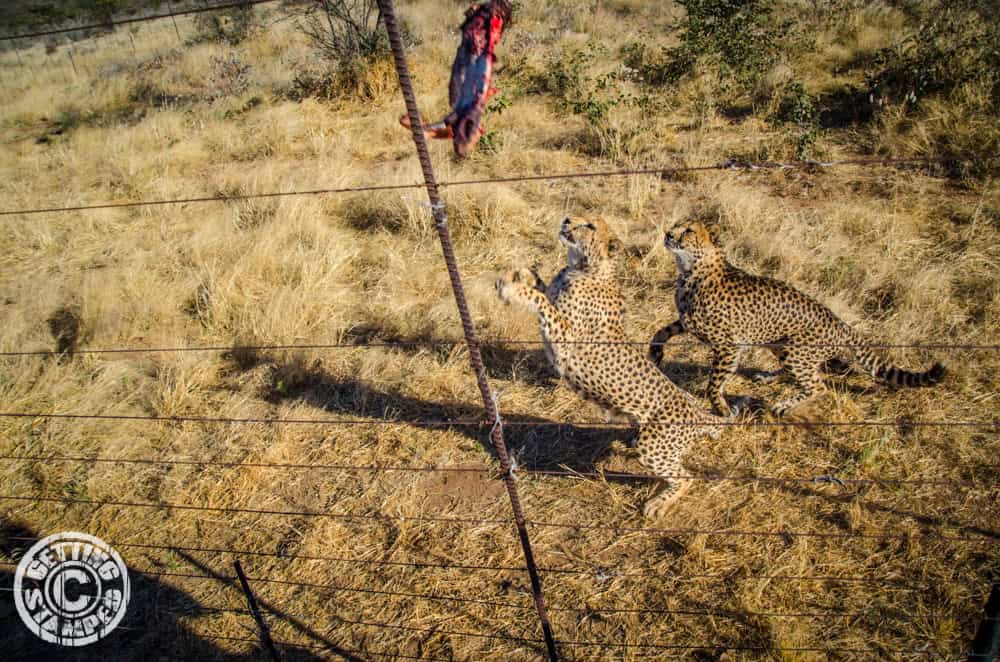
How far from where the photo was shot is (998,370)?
3.72 m

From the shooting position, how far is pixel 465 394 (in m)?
4.05

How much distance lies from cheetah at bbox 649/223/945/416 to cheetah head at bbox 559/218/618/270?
410mm

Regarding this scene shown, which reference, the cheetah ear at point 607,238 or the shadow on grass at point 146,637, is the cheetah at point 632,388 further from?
the shadow on grass at point 146,637

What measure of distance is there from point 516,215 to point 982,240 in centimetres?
375

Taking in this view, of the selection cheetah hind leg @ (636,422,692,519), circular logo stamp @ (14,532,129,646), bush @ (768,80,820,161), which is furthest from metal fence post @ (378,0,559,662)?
bush @ (768,80,820,161)

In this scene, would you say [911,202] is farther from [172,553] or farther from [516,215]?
[172,553]

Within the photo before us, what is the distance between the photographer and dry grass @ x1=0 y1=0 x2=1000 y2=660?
110 inches

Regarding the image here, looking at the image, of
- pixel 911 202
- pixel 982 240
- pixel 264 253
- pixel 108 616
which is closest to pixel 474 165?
pixel 264 253

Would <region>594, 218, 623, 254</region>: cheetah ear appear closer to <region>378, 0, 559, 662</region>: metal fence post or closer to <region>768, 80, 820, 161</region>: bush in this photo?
<region>378, 0, 559, 662</region>: metal fence post

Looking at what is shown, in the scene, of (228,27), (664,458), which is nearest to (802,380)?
(664,458)

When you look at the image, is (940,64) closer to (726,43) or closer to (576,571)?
(726,43)

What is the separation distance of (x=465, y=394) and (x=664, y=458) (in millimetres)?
1469

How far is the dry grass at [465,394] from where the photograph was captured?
2.79 m

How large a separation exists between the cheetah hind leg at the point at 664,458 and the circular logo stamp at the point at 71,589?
8.83ft
